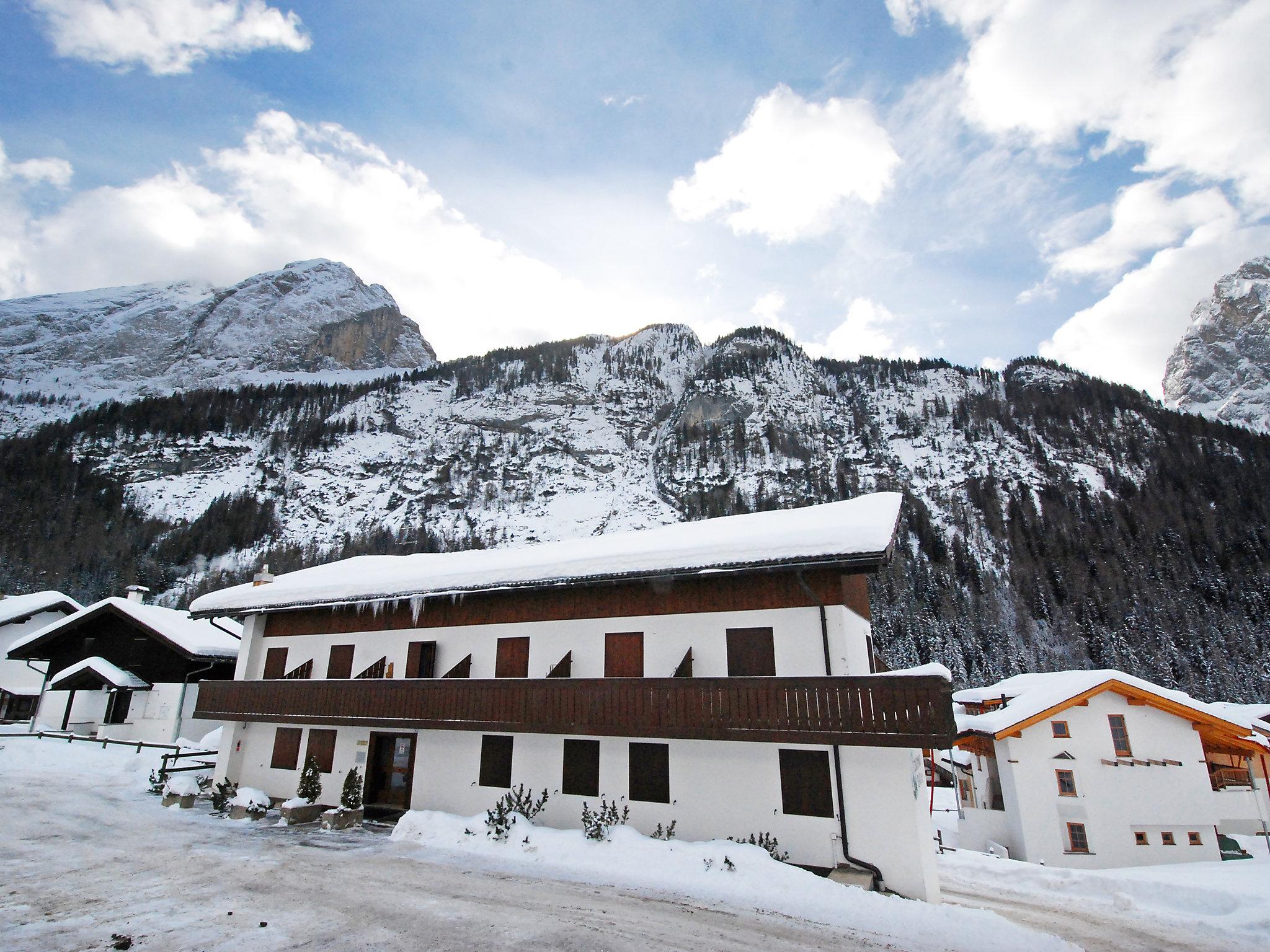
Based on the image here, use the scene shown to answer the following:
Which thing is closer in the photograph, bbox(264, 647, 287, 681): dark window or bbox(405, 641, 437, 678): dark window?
bbox(405, 641, 437, 678): dark window

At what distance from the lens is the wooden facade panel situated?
1645 centimetres

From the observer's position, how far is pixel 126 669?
111 ft

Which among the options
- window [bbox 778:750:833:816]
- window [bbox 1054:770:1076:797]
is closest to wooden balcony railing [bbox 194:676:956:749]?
window [bbox 778:750:833:816]

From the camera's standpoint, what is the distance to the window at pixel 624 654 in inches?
700

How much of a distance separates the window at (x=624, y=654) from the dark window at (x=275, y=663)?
14.7 meters

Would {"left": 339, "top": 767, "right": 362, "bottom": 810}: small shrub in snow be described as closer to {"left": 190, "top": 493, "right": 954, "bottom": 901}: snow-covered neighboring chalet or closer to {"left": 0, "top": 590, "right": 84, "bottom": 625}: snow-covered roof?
{"left": 190, "top": 493, "right": 954, "bottom": 901}: snow-covered neighboring chalet

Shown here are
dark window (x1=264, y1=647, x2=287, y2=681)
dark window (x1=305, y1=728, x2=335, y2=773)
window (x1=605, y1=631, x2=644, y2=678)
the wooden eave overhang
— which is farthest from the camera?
dark window (x1=264, y1=647, x2=287, y2=681)

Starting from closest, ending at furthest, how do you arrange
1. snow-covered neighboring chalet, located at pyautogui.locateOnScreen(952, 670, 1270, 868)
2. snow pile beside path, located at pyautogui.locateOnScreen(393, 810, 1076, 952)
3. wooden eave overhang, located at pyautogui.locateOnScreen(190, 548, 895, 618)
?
snow pile beside path, located at pyautogui.locateOnScreen(393, 810, 1076, 952) → wooden eave overhang, located at pyautogui.locateOnScreen(190, 548, 895, 618) → snow-covered neighboring chalet, located at pyautogui.locateOnScreen(952, 670, 1270, 868)

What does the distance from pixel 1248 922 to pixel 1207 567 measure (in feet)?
424

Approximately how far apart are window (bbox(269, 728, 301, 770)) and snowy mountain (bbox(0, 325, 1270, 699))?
83.5 meters

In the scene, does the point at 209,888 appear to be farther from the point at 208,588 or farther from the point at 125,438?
the point at 125,438

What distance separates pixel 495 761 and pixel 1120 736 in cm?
2514

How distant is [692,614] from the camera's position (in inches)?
688

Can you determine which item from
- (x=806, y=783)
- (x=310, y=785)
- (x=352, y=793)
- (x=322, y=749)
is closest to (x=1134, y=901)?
(x=806, y=783)
